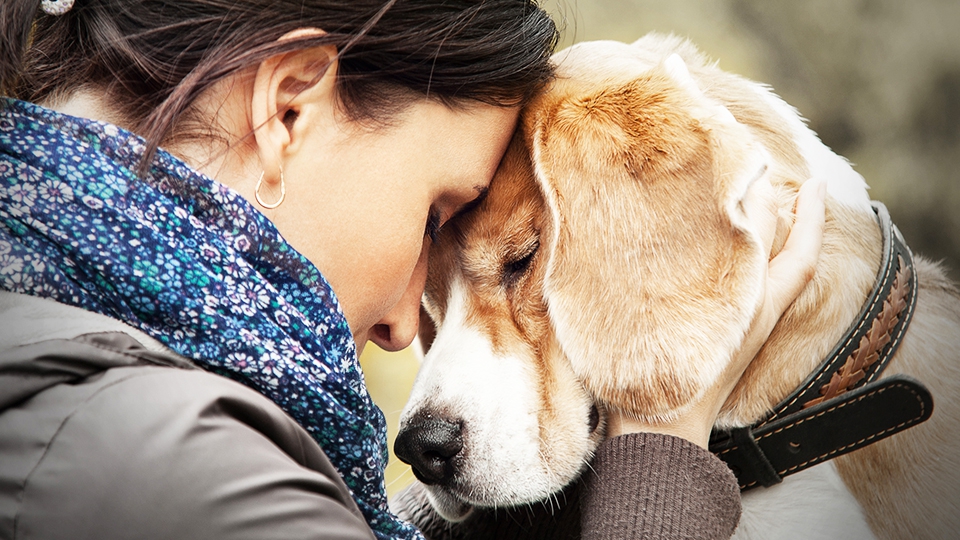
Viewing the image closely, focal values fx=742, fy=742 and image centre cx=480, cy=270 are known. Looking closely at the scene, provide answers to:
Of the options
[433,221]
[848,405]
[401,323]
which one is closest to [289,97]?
[433,221]

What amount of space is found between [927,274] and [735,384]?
1.81 feet

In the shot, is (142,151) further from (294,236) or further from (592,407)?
(592,407)

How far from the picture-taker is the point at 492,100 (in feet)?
3.99

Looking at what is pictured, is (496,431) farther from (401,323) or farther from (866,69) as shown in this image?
(866,69)

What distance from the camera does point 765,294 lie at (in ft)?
3.92

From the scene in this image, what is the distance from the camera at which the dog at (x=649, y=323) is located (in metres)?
1.17

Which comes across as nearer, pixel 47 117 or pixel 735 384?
pixel 47 117

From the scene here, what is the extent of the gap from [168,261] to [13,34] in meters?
0.33

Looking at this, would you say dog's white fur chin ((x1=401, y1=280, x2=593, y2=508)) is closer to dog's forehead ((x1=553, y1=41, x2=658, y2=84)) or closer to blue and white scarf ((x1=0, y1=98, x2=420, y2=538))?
blue and white scarf ((x1=0, y1=98, x2=420, y2=538))

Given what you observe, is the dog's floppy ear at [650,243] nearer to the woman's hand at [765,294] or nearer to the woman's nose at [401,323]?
the woman's hand at [765,294]

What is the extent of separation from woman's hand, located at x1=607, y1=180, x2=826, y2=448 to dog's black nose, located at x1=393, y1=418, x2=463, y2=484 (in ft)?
0.88

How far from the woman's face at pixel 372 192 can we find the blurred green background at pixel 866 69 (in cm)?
97

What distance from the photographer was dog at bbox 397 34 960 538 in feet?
3.85

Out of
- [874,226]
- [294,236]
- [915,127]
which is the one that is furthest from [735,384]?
[915,127]
